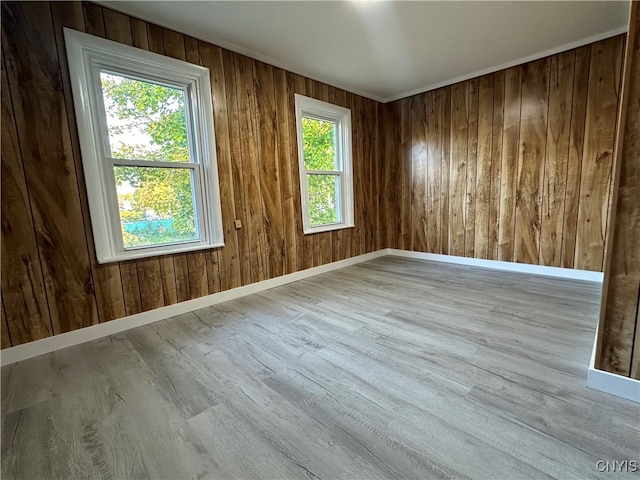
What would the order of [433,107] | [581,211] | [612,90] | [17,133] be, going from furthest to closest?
[433,107]
[581,211]
[612,90]
[17,133]

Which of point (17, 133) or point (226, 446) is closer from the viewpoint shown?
point (226, 446)

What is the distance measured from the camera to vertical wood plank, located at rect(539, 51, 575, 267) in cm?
311

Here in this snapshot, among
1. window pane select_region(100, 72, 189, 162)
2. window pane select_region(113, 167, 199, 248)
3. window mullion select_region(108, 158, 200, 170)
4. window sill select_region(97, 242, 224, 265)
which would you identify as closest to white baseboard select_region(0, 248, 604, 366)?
window sill select_region(97, 242, 224, 265)

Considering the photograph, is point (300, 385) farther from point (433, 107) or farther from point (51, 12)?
point (433, 107)

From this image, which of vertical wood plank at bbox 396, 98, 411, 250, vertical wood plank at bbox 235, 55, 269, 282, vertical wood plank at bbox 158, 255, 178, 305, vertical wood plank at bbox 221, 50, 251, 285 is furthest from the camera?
vertical wood plank at bbox 396, 98, 411, 250

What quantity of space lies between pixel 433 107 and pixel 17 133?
14.7 feet

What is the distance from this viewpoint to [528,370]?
1611 millimetres

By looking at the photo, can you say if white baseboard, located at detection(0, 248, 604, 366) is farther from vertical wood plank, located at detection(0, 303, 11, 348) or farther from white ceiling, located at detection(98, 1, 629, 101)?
white ceiling, located at detection(98, 1, 629, 101)

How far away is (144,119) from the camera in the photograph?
2.41m

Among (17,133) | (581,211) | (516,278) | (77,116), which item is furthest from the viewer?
(516,278)

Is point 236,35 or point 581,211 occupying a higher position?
point 236,35

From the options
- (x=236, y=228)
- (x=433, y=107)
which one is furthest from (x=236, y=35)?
(x=433, y=107)

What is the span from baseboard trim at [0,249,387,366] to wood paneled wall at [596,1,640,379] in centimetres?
277

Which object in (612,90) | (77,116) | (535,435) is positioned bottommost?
(535,435)
